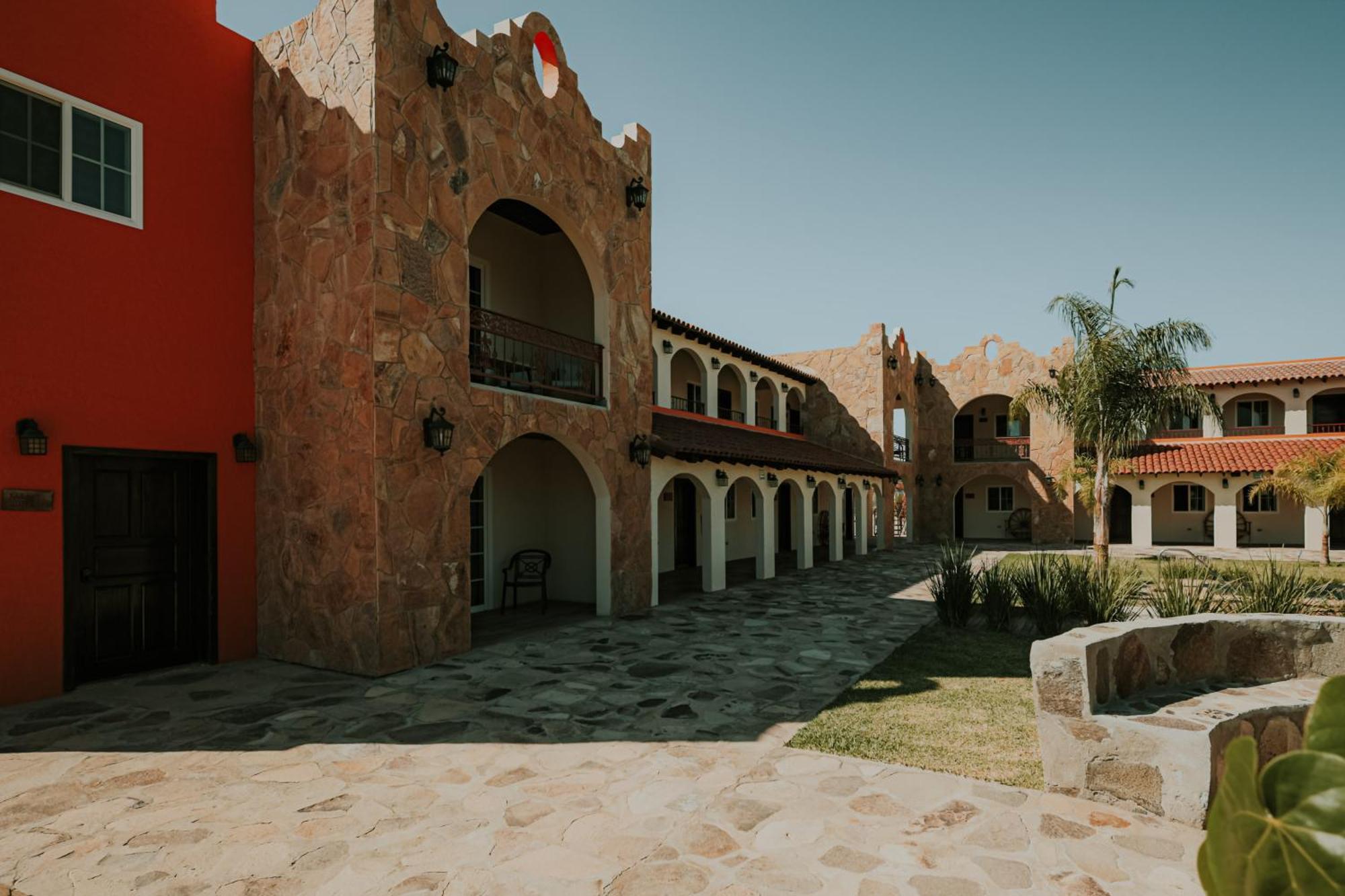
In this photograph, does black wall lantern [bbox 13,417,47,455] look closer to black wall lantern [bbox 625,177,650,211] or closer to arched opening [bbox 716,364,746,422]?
black wall lantern [bbox 625,177,650,211]

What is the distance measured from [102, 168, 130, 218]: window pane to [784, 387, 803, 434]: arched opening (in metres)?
20.8

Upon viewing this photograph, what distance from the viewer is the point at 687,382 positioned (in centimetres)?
2152

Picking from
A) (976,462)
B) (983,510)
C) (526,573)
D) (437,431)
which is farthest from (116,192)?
(983,510)

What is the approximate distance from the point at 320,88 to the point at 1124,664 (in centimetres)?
998

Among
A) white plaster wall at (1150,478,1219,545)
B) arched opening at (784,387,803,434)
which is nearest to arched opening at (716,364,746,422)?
arched opening at (784,387,803,434)

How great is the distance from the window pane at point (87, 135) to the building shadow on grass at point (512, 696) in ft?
17.9

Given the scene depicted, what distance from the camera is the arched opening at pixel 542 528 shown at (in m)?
12.2

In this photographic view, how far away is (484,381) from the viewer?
11.0m

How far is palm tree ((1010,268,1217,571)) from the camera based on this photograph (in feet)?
50.2

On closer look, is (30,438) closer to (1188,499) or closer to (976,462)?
(976,462)

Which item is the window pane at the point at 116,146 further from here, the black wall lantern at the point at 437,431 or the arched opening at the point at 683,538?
the arched opening at the point at 683,538

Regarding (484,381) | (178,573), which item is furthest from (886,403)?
(178,573)

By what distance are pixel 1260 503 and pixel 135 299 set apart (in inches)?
1322

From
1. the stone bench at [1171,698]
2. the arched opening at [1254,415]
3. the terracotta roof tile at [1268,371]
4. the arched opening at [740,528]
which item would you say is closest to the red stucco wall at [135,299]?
the stone bench at [1171,698]
